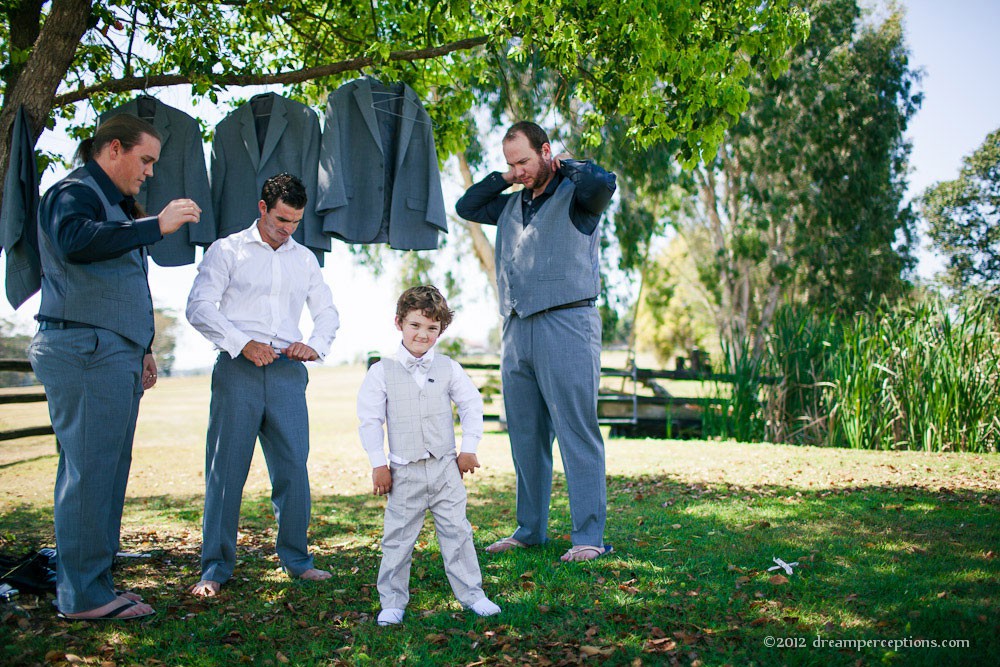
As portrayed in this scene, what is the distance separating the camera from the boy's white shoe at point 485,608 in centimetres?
329

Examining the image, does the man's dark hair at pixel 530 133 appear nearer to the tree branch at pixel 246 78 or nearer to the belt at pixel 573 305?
the belt at pixel 573 305

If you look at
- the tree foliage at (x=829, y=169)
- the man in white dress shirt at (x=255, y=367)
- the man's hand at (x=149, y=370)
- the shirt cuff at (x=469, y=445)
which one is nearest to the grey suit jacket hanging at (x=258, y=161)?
the man in white dress shirt at (x=255, y=367)

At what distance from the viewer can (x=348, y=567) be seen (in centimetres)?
423

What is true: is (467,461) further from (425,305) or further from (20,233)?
(20,233)

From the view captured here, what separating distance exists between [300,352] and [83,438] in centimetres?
100

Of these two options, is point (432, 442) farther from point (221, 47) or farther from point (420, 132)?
point (221, 47)

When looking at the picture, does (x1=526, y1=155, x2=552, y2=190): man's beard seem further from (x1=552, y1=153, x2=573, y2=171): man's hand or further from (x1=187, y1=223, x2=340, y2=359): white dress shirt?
(x1=187, y1=223, x2=340, y2=359): white dress shirt

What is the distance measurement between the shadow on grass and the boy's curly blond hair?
130 centimetres

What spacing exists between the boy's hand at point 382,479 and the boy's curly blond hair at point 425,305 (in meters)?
0.65

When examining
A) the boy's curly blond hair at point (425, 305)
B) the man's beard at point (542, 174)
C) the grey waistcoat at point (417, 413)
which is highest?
the man's beard at point (542, 174)

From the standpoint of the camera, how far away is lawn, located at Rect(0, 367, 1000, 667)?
2.95 m

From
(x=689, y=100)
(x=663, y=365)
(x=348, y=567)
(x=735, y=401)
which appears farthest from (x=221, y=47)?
(x=663, y=365)

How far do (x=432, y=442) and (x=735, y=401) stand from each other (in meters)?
8.44

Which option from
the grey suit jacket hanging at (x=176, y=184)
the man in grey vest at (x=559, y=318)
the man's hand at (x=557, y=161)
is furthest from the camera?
the grey suit jacket hanging at (x=176, y=184)
